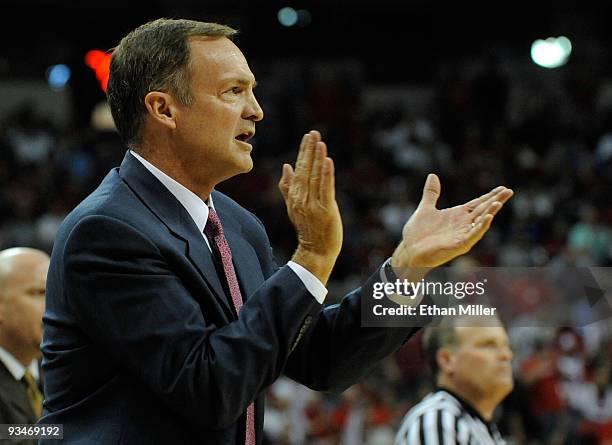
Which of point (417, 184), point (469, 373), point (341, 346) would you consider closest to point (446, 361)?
point (469, 373)

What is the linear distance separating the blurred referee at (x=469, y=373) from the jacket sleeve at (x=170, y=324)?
70.9 inches

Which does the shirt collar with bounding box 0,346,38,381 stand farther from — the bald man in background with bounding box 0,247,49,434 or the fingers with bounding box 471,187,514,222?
the fingers with bounding box 471,187,514,222

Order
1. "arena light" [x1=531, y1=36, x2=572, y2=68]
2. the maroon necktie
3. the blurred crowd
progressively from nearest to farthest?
the maroon necktie
the blurred crowd
"arena light" [x1=531, y1=36, x2=572, y2=68]

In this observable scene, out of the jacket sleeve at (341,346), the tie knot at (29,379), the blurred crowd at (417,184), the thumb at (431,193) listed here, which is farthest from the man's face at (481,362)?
the blurred crowd at (417,184)

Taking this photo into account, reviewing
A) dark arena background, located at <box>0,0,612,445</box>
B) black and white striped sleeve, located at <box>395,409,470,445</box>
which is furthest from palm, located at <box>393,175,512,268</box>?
dark arena background, located at <box>0,0,612,445</box>

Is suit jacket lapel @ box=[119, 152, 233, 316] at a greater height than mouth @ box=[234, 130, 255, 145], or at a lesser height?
lesser

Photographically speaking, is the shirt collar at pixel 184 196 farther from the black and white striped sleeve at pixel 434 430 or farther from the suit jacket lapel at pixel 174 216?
the black and white striped sleeve at pixel 434 430

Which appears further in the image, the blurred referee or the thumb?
the blurred referee

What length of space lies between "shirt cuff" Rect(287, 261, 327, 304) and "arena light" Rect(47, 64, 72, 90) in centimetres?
1082

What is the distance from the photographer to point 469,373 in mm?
Result: 3746

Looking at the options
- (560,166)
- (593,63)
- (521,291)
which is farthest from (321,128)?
(521,291)

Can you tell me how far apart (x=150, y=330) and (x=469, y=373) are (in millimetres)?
2105

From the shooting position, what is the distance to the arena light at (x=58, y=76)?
1233cm

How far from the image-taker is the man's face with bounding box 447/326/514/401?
3.74 meters
